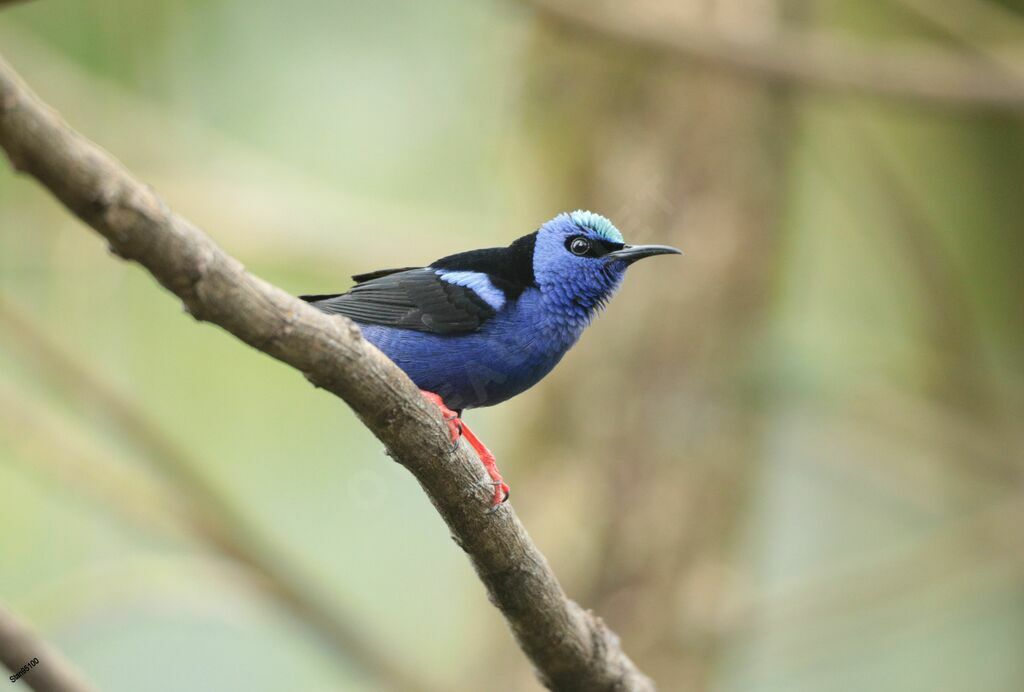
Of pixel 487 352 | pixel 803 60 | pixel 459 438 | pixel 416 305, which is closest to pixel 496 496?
pixel 459 438

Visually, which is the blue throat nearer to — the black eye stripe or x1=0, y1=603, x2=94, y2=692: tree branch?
the black eye stripe

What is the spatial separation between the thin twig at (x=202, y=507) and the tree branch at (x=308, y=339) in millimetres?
2819

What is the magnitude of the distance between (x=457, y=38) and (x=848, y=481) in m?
5.06

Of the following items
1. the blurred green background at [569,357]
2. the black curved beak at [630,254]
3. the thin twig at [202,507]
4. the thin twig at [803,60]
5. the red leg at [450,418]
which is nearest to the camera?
the red leg at [450,418]

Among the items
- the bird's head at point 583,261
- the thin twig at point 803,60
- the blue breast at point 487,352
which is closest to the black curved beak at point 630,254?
the bird's head at point 583,261

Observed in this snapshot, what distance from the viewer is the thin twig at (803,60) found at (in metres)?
4.98

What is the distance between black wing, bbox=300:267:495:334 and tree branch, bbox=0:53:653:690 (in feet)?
1.56

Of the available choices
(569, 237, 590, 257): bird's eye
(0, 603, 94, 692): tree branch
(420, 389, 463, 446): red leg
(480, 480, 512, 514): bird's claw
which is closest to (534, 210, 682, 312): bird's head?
(569, 237, 590, 257): bird's eye

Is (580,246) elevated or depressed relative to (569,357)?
depressed

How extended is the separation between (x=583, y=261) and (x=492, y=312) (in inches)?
10.4

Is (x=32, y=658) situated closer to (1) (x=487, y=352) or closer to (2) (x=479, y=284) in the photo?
→ (1) (x=487, y=352)

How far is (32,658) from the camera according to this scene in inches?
101

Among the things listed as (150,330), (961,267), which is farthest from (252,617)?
(961,267)

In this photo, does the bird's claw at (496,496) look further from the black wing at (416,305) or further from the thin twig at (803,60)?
the thin twig at (803,60)
